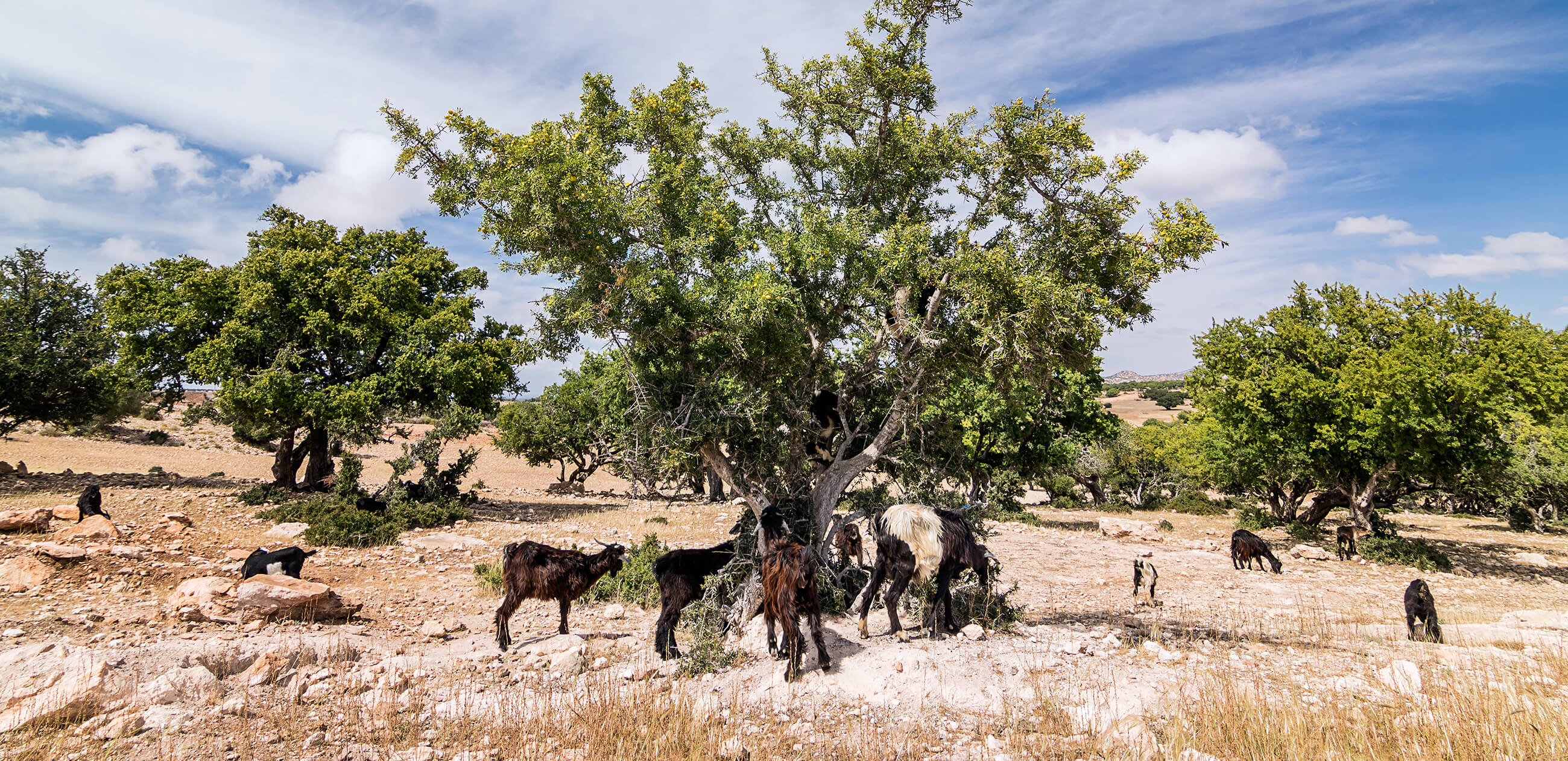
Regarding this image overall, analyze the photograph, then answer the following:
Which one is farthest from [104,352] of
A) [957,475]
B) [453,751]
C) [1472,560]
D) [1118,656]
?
[1472,560]

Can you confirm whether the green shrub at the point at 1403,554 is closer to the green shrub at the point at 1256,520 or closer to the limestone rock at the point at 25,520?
the green shrub at the point at 1256,520

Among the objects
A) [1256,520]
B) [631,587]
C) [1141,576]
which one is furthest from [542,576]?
[1256,520]

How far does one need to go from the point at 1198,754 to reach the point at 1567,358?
21890 mm

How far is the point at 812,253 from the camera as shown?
8.23 metres

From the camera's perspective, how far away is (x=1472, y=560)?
18891 mm

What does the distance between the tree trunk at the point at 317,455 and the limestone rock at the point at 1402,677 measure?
24.5m

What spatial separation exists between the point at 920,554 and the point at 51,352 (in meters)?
26.6

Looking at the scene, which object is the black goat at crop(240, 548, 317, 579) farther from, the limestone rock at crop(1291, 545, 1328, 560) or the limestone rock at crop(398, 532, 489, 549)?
the limestone rock at crop(1291, 545, 1328, 560)

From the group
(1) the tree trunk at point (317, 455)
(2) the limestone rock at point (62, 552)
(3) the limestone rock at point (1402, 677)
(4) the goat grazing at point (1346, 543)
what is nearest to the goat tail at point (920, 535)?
(3) the limestone rock at point (1402, 677)

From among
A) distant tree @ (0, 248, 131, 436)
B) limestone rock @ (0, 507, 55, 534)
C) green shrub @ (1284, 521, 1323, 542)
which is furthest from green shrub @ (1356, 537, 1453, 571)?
distant tree @ (0, 248, 131, 436)

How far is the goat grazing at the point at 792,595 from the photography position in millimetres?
6793

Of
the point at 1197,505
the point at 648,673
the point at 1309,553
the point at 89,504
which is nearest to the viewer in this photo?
the point at 648,673

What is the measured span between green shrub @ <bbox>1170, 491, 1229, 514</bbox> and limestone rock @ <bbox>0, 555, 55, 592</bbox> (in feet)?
133

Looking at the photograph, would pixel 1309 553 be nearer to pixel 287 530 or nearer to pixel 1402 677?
pixel 1402 677
